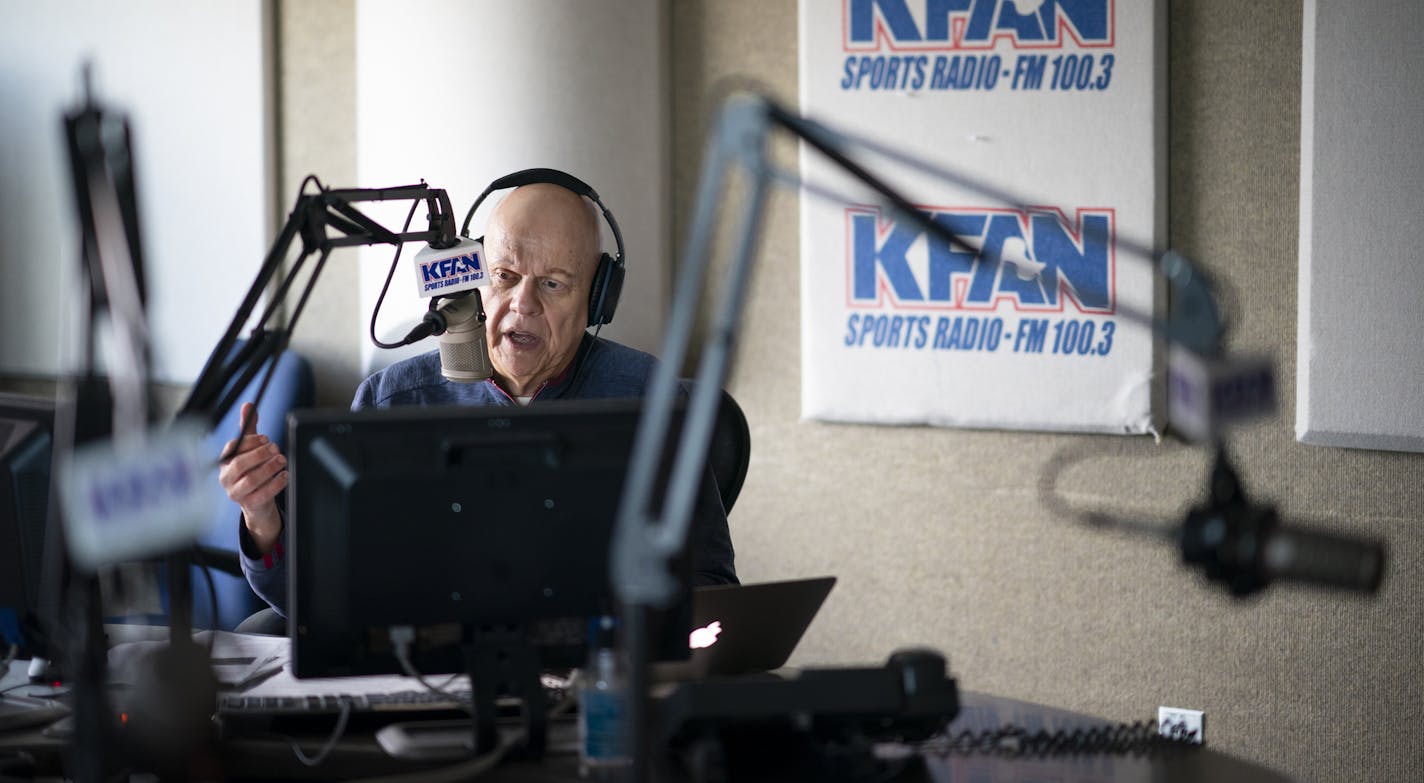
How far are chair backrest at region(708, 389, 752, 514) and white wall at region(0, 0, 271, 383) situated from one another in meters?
1.80

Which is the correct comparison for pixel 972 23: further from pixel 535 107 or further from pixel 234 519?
pixel 234 519

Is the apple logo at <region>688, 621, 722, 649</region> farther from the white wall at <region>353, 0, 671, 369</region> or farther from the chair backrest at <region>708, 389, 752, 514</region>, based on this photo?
the white wall at <region>353, 0, 671, 369</region>

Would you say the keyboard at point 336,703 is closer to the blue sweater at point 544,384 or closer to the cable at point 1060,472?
the blue sweater at point 544,384

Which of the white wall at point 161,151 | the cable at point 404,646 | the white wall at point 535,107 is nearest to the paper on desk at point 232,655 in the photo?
the cable at point 404,646

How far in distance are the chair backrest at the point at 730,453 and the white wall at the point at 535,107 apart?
0.88 m

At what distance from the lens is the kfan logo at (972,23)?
2984mm

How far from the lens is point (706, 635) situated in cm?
192

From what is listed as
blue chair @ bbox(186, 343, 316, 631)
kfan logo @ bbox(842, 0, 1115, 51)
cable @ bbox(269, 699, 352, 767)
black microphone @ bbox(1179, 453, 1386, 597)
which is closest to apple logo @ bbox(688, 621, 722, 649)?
cable @ bbox(269, 699, 352, 767)

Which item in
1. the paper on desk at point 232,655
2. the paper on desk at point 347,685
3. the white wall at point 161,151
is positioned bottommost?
the paper on desk at point 347,685

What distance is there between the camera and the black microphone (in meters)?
1.28

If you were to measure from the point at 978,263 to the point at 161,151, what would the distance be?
2.18 m

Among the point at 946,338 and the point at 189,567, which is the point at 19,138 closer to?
the point at 946,338

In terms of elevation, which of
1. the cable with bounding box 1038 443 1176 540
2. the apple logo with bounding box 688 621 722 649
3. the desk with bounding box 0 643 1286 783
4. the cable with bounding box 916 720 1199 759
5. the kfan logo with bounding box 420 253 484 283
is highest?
the kfan logo with bounding box 420 253 484 283

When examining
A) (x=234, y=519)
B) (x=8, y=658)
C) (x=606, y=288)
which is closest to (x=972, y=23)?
(x=606, y=288)
